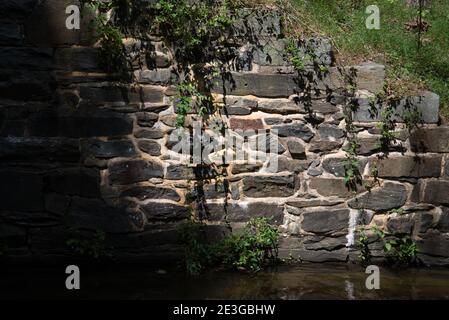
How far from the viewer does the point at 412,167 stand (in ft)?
14.6

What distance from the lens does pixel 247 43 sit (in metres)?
4.43

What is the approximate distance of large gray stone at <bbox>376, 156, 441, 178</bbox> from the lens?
4.45 m

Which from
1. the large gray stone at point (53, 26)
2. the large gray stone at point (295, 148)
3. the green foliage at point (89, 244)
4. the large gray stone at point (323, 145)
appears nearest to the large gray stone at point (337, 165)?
the large gray stone at point (323, 145)

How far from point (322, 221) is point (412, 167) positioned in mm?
984

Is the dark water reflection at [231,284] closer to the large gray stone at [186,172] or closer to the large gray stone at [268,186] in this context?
the large gray stone at [268,186]

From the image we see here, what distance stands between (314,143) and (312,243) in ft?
3.11

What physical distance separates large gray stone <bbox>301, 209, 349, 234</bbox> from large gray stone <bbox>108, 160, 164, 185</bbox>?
1.47 m

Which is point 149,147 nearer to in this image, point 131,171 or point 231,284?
point 131,171

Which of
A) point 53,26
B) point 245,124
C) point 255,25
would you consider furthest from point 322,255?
point 53,26

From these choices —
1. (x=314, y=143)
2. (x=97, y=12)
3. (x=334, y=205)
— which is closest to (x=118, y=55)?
(x=97, y=12)

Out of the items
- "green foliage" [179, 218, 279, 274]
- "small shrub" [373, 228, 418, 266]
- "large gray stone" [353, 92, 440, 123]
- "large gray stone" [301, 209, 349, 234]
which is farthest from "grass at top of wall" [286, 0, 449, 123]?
"green foliage" [179, 218, 279, 274]

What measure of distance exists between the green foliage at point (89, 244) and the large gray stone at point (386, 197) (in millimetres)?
2415
